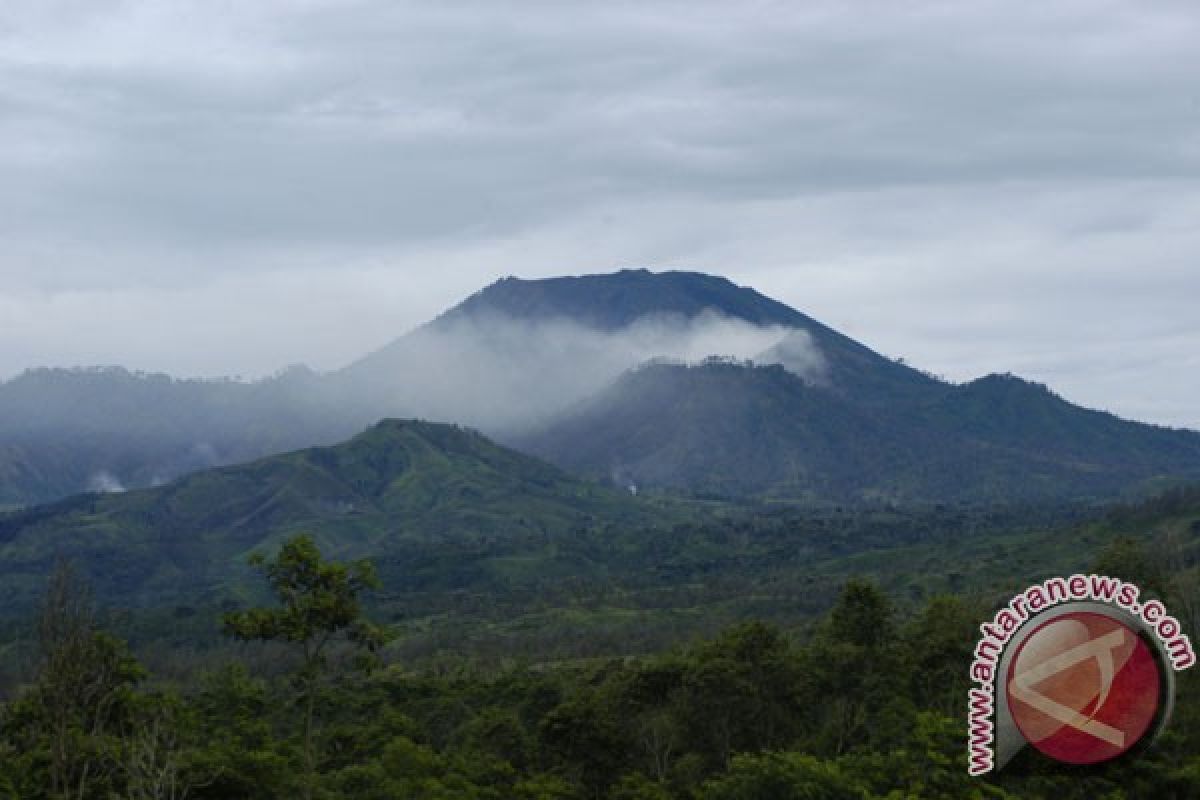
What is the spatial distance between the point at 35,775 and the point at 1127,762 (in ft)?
126

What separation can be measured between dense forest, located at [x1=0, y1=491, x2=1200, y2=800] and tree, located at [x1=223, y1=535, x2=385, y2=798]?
3.0 inches

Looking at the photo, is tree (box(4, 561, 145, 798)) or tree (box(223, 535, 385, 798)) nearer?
tree (box(4, 561, 145, 798))

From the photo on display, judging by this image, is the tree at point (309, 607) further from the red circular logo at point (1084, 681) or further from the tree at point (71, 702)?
the red circular logo at point (1084, 681)

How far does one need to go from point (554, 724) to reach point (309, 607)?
21.7 metres

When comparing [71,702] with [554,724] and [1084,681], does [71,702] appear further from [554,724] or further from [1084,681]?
[1084,681]

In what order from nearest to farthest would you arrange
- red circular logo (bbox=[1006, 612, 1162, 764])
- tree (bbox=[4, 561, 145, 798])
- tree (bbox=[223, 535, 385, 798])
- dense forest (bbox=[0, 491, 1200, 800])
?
red circular logo (bbox=[1006, 612, 1162, 764]) → dense forest (bbox=[0, 491, 1200, 800]) → tree (bbox=[4, 561, 145, 798]) → tree (bbox=[223, 535, 385, 798])

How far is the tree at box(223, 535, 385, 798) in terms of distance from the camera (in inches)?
1582

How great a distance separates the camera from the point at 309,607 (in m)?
40.4

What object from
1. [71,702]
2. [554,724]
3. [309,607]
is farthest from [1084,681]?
[554,724]

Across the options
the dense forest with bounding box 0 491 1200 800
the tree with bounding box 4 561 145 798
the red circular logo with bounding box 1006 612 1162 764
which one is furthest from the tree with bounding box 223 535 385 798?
the red circular logo with bounding box 1006 612 1162 764

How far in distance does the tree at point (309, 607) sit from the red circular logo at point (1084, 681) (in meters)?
22.0

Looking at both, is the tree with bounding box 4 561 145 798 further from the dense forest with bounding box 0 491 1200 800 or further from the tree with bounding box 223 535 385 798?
the tree with bounding box 223 535 385 798

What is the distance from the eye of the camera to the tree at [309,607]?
132ft

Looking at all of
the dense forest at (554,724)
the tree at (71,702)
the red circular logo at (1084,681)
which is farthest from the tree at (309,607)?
the red circular logo at (1084,681)
